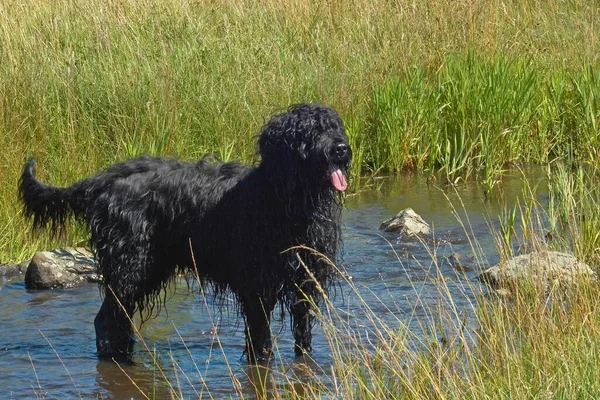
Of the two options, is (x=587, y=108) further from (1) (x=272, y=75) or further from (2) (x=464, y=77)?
(1) (x=272, y=75)

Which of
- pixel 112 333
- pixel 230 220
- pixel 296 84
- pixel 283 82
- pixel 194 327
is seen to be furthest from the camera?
pixel 296 84

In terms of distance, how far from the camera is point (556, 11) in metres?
13.8

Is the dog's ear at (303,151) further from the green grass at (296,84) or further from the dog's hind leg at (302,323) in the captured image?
the green grass at (296,84)

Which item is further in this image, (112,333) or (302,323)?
(112,333)

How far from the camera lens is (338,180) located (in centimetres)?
570

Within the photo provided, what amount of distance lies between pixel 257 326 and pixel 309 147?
3.80 ft

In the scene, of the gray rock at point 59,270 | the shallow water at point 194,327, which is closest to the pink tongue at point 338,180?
the shallow water at point 194,327

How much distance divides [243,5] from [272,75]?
2260mm

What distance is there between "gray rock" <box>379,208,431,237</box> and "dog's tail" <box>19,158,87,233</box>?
3.10 meters

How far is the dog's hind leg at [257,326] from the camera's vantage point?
6.14 m

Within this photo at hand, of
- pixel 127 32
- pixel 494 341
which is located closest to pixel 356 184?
pixel 127 32

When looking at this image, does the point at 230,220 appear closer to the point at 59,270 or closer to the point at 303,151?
the point at 303,151

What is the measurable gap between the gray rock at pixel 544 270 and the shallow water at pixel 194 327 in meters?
0.18

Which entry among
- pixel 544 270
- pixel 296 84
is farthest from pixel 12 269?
pixel 544 270
